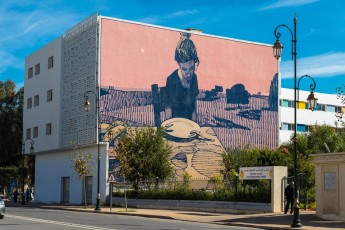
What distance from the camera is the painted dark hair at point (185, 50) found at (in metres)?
55.0

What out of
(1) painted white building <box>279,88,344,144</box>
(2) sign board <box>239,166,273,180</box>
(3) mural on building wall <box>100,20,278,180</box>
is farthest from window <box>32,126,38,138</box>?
(1) painted white building <box>279,88,344,144</box>

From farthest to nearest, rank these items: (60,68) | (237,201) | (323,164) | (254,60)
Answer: (254,60) → (60,68) → (237,201) → (323,164)

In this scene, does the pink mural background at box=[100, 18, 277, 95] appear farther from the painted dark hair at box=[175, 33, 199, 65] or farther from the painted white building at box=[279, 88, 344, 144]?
the painted white building at box=[279, 88, 344, 144]

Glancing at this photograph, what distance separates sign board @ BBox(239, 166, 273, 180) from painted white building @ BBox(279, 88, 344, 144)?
45.8m

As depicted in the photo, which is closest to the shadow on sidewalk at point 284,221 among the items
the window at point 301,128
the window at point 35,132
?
the window at point 35,132

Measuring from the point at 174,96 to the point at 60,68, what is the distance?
11.5 m

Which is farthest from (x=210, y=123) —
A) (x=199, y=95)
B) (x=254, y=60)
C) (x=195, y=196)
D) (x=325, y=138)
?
(x=195, y=196)

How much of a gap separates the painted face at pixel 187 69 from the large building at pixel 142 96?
0.31ft

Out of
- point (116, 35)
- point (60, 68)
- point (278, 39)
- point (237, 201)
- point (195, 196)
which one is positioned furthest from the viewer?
point (60, 68)

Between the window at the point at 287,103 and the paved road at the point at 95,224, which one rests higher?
the window at the point at 287,103

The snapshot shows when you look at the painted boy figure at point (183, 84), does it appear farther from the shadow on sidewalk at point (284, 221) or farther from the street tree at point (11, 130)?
the street tree at point (11, 130)

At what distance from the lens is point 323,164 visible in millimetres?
27141

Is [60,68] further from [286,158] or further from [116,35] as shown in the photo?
[286,158]

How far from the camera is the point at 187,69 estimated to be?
55344 mm
